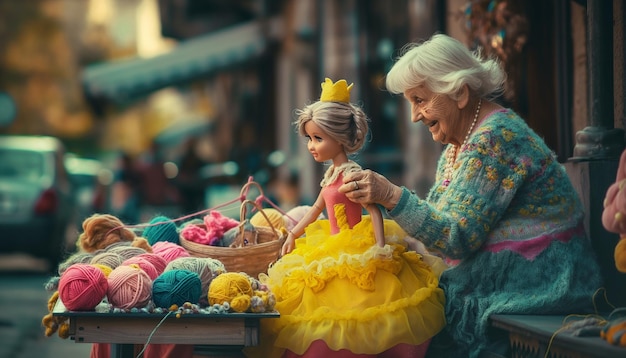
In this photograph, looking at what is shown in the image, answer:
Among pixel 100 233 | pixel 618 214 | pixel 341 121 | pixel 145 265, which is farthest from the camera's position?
pixel 100 233

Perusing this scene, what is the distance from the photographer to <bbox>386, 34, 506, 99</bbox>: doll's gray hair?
446 centimetres

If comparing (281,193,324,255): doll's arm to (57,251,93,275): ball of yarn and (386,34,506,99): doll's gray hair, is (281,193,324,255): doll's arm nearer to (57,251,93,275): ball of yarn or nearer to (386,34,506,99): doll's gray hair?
(386,34,506,99): doll's gray hair

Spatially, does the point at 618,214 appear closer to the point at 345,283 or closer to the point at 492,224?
the point at 492,224

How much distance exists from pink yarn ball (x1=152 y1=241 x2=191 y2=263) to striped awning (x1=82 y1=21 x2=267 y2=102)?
50.7 feet

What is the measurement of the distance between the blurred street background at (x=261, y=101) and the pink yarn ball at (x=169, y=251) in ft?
1.87

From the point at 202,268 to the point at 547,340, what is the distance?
138 cm

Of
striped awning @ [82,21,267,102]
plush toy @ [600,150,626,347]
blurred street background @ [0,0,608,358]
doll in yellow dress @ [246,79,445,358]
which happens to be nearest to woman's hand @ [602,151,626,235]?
plush toy @ [600,150,626,347]

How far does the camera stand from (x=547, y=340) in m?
3.71

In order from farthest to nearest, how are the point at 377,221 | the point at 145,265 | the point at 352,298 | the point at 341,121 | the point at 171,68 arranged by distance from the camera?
the point at 171,68 → the point at 341,121 → the point at 145,265 → the point at 377,221 → the point at 352,298

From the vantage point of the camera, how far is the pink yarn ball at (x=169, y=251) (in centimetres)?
480

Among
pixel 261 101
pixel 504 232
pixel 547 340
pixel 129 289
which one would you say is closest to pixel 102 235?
pixel 129 289

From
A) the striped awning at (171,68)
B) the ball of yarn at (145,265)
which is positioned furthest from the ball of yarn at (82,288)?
the striped awning at (171,68)

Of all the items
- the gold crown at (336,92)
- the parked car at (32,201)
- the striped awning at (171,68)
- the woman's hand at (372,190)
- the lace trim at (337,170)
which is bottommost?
the parked car at (32,201)

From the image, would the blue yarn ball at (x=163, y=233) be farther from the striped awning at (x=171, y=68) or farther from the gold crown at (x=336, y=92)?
the striped awning at (x=171, y=68)
